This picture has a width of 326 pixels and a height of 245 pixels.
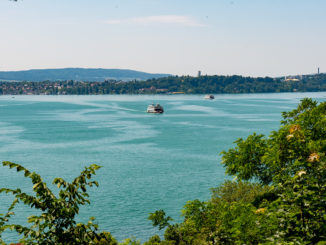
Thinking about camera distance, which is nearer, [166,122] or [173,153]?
[173,153]

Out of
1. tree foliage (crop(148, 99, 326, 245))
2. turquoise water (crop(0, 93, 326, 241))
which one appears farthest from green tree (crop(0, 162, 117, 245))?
turquoise water (crop(0, 93, 326, 241))

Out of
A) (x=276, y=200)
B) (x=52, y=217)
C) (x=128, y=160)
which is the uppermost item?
(x=52, y=217)

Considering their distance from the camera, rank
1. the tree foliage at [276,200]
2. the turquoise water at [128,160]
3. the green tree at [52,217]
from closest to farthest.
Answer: the green tree at [52,217]
the tree foliage at [276,200]
the turquoise water at [128,160]

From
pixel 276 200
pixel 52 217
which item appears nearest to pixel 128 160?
pixel 276 200

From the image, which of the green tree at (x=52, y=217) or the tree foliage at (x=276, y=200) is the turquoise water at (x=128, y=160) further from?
the green tree at (x=52, y=217)

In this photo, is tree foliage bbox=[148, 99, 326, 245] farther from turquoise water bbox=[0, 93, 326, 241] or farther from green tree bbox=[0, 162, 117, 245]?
turquoise water bbox=[0, 93, 326, 241]

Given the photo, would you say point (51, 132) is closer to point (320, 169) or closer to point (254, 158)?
point (254, 158)

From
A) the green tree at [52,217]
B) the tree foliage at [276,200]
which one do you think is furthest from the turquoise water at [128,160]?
the green tree at [52,217]

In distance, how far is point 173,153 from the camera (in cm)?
8356

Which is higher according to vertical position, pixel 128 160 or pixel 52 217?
pixel 52 217

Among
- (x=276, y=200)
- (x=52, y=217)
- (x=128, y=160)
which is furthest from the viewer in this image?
(x=128, y=160)

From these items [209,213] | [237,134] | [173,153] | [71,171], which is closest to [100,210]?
[71,171]

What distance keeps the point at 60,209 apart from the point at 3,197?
4742 cm

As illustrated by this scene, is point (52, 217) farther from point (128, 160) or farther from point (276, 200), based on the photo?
point (128, 160)
